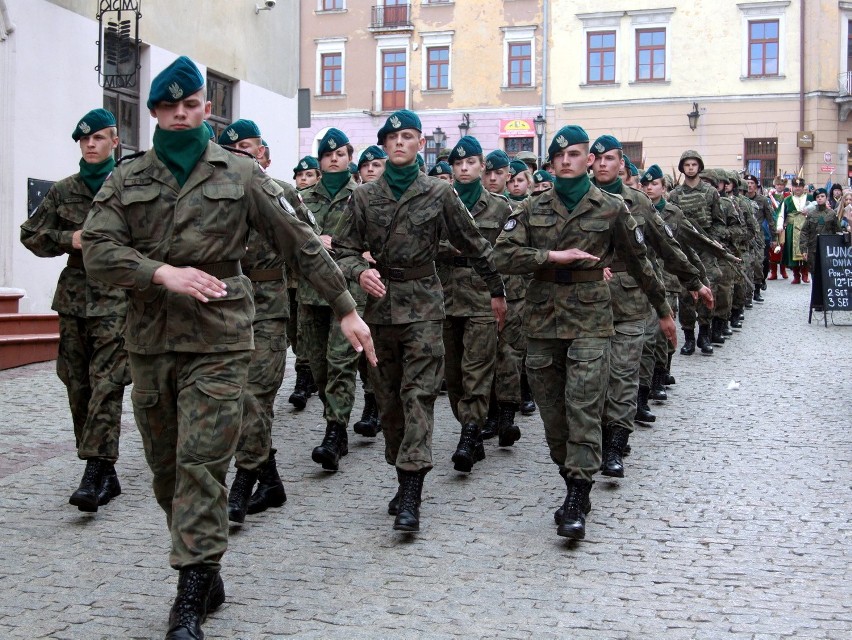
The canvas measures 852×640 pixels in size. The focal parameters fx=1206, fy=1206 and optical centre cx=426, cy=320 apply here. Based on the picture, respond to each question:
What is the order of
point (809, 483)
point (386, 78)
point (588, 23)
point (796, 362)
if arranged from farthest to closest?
point (386, 78) < point (588, 23) < point (796, 362) < point (809, 483)

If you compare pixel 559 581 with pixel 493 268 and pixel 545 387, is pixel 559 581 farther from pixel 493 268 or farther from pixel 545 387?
pixel 493 268

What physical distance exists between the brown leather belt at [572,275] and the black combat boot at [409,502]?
1.32 meters

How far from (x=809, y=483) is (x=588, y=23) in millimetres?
37701

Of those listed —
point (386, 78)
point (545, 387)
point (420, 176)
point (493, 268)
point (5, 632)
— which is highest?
point (386, 78)

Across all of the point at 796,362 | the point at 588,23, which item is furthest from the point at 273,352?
the point at 588,23

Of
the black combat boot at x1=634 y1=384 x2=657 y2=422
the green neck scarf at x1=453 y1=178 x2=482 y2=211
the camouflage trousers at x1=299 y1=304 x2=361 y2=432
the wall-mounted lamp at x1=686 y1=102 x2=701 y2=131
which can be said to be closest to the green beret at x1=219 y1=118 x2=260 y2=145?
the camouflage trousers at x1=299 y1=304 x2=361 y2=432

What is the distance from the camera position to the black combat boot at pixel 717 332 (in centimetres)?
1590

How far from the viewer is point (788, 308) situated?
69.9ft

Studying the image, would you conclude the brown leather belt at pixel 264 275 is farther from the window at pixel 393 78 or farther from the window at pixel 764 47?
the window at pixel 393 78

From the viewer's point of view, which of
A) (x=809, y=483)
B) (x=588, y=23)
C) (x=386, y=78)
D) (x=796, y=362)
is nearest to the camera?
(x=809, y=483)

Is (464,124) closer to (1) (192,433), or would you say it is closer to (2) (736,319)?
(2) (736,319)

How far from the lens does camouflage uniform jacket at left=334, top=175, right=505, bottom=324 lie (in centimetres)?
678

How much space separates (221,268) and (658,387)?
7162 mm

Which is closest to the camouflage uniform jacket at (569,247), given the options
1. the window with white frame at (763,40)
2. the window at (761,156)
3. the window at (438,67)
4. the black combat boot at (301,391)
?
the black combat boot at (301,391)
